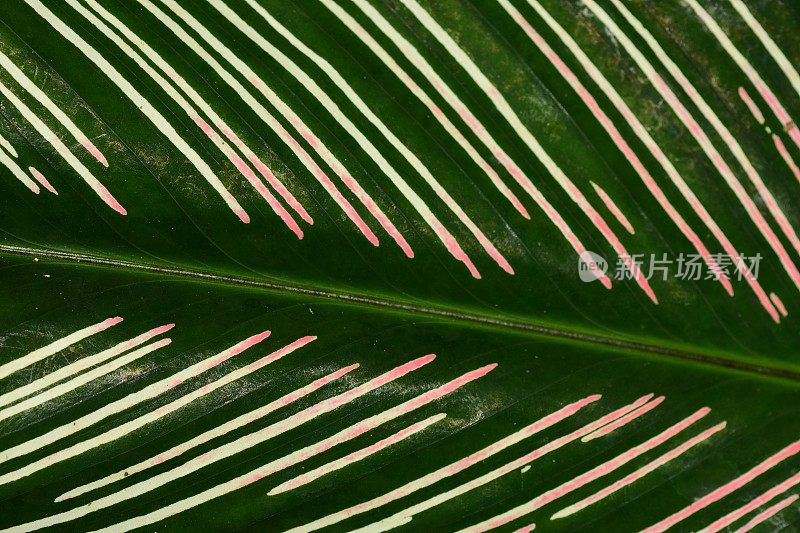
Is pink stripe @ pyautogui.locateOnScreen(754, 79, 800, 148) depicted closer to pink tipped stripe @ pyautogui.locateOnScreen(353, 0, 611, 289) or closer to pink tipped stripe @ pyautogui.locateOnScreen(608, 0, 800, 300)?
pink tipped stripe @ pyautogui.locateOnScreen(608, 0, 800, 300)

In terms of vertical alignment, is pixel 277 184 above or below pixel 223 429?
above

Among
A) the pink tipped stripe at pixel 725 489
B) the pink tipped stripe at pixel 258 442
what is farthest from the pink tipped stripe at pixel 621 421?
the pink tipped stripe at pixel 258 442

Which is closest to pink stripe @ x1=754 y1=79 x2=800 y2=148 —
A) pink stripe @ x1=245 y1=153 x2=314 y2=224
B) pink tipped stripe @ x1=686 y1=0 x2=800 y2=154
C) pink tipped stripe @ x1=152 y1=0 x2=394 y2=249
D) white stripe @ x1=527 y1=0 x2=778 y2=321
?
pink tipped stripe @ x1=686 y1=0 x2=800 y2=154

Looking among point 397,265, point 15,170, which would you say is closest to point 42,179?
point 15,170

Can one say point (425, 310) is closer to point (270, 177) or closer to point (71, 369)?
point (270, 177)

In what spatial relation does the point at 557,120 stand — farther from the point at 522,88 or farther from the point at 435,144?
the point at 435,144

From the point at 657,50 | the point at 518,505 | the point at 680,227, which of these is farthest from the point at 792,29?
the point at 518,505
